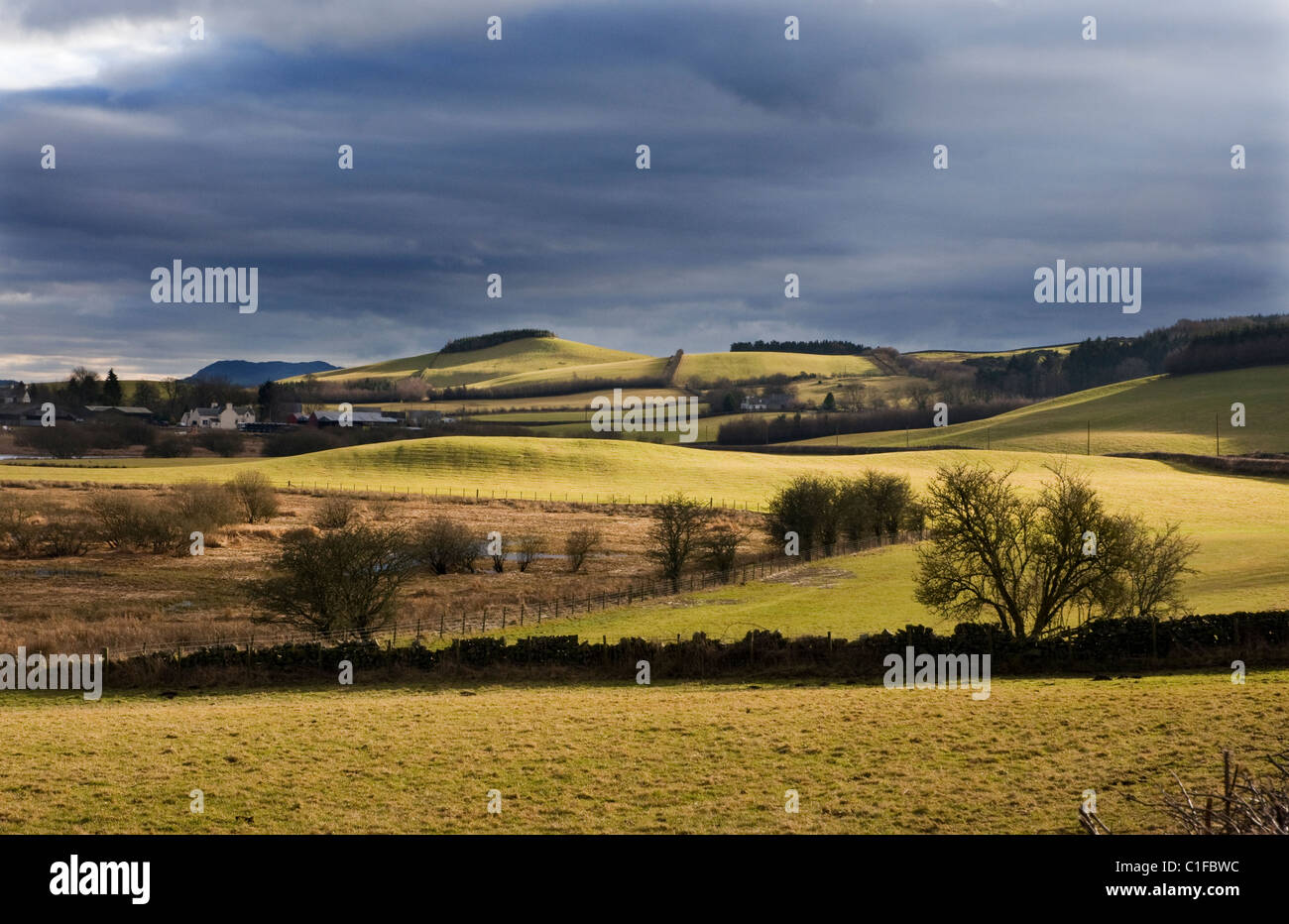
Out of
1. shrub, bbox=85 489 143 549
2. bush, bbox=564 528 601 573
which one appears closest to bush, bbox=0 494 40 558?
shrub, bbox=85 489 143 549

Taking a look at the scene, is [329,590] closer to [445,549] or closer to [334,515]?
[334,515]

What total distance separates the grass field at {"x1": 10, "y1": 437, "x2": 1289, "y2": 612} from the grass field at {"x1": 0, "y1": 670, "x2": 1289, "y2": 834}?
5359cm

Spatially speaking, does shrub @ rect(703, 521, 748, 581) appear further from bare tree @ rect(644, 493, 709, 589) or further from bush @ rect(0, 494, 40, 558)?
bush @ rect(0, 494, 40, 558)

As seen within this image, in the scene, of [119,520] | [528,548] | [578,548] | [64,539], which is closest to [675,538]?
[578,548]

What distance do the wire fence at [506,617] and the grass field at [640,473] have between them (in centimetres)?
3340

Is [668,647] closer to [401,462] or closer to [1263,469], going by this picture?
[401,462]

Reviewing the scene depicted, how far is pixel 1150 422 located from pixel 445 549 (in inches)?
5170

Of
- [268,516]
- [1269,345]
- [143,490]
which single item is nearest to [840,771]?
[268,516]

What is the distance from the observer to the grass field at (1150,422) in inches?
5364

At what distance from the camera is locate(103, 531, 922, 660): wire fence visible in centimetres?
3562

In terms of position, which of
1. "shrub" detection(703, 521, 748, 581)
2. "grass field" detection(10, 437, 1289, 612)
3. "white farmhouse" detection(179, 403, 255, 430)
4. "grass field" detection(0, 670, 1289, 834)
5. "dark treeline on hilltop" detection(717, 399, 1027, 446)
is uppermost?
"white farmhouse" detection(179, 403, 255, 430)

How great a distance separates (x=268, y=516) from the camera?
8288 centimetres

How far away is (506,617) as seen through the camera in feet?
145

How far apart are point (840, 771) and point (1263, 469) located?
361 ft
